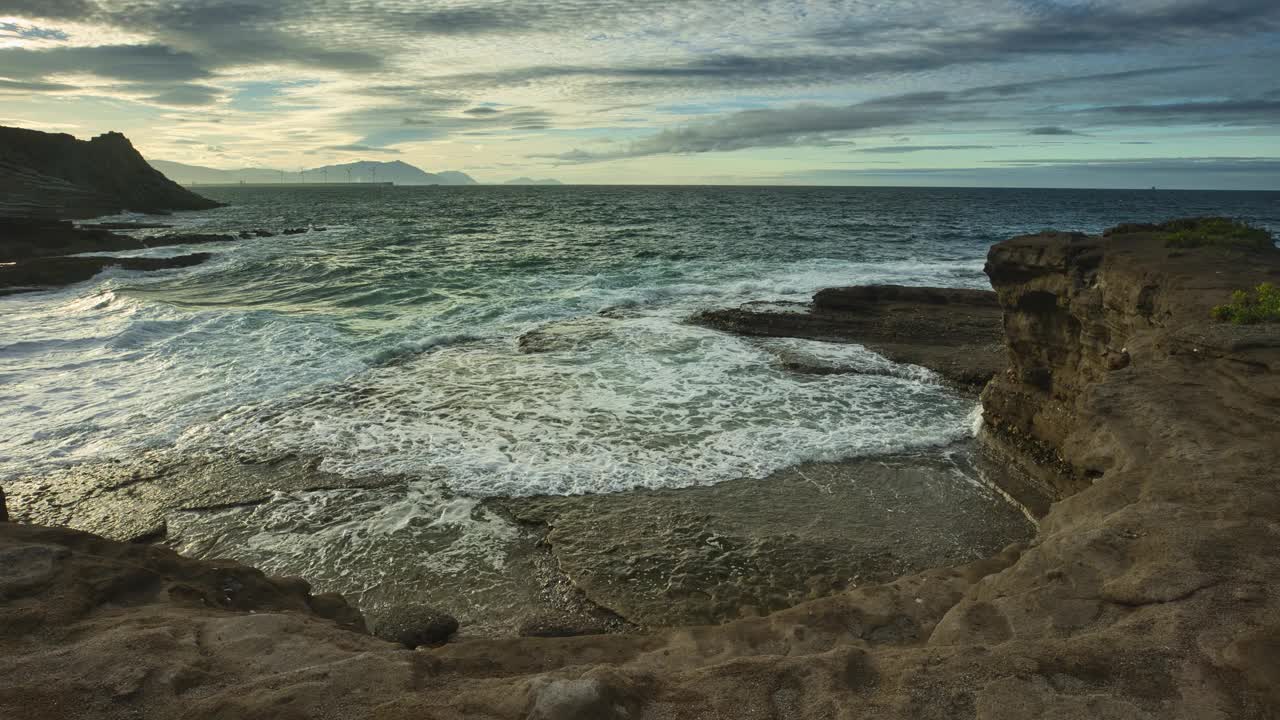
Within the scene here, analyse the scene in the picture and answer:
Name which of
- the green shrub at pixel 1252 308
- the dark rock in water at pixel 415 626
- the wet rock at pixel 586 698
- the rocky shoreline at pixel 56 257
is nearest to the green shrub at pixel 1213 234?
the green shrub at pixel 1252 308

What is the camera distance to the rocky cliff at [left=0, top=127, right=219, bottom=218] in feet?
157

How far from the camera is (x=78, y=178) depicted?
6419 cm

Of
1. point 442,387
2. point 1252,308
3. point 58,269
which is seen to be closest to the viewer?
point 1252,308

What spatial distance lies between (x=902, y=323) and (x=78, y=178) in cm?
7880

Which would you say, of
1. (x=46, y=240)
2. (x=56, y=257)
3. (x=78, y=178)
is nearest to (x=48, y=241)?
(x=46, y=240)

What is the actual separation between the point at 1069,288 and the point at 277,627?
35.7 ft

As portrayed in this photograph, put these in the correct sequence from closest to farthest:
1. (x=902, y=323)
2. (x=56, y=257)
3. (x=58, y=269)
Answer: (x=902, y=323) → (x=58, y=269) → (x=56, y=257)

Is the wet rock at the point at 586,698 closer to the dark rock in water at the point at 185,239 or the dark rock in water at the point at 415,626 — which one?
the dark rock in water at the point at 415,626

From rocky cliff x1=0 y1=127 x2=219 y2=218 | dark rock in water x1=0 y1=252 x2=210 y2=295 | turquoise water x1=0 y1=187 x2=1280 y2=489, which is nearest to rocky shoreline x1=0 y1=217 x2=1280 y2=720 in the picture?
turquoise water x1=0 y1=187 x2=1280 y2=489

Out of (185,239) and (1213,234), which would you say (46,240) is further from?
(1213,234)

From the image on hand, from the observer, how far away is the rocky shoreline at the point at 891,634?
3.31 m

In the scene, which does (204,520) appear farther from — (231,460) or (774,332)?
(774,332)

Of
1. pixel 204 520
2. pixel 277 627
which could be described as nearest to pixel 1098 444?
pixel 277 627

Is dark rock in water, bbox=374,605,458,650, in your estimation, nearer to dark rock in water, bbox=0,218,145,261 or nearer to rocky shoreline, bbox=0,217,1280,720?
rocky shoreline, bbox=0,217,1280,720
